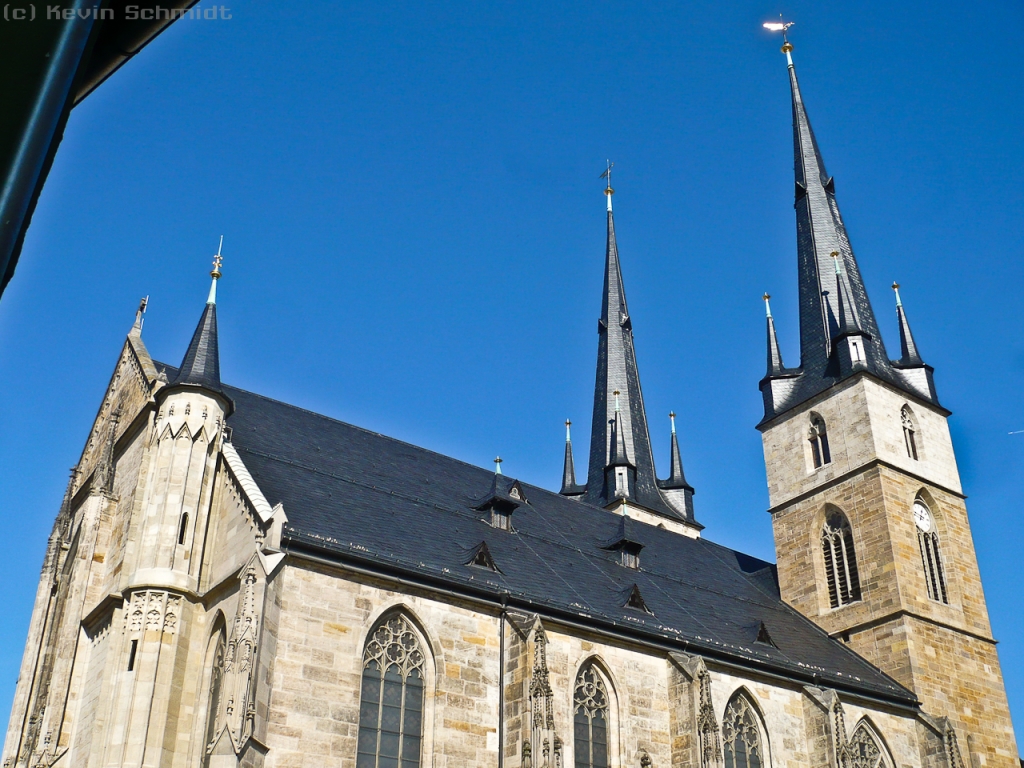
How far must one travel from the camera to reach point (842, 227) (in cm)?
3494

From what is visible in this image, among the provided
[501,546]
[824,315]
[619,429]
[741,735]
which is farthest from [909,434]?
[501,546]

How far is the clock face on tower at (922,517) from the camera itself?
93.0 ft

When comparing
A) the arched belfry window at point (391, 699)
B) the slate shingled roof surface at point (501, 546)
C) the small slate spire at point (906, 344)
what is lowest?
the arched belfry window at point (391, 699)

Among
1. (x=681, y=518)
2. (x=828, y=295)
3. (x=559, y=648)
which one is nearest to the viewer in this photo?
(x=559, y=648)

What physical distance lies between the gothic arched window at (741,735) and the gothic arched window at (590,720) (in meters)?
2.65

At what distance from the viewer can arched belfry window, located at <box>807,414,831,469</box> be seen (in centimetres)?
3003

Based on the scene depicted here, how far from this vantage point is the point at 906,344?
32031 millimetres

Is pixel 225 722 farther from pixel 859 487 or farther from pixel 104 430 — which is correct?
pixel 859 487

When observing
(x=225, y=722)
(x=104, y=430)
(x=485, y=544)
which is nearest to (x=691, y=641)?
(x=485, y=544)

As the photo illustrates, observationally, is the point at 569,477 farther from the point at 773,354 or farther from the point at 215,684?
the point at 215,684

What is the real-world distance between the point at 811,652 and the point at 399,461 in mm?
10841

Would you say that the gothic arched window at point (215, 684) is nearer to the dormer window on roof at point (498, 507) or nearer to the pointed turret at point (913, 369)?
the dormer window on roof at point (498, 507)

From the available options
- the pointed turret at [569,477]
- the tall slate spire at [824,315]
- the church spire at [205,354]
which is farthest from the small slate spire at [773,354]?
the church spire at [205,354]

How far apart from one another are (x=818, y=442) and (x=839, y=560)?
3.71 m
